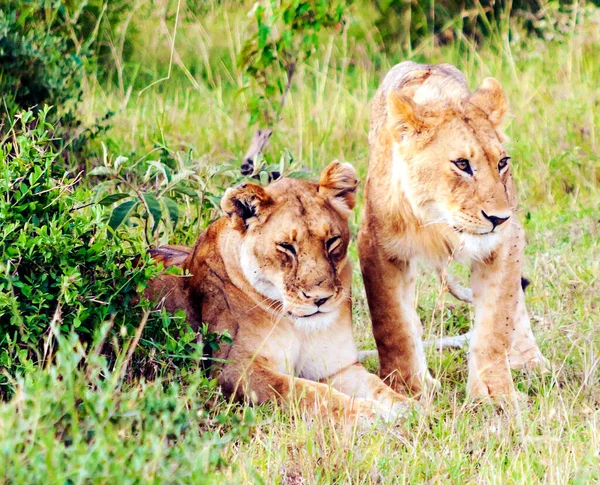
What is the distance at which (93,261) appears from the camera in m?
3.40

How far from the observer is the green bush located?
127 inches

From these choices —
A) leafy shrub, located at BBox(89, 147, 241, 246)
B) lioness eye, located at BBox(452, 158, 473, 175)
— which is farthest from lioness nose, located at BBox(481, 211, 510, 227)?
leafy shrub, located at BBox(89, 147, 241, 246)

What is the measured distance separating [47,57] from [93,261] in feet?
9.39

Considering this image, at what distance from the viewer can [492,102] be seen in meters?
3.80

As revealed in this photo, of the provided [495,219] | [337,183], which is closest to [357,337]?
[337,183]

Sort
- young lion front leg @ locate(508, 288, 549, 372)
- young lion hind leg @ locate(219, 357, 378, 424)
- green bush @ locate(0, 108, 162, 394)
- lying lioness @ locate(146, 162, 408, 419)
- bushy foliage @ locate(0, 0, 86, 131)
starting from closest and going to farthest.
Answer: green bush @ locate(0, 108, 162, 394), young lion hind leg @ locate(219, 357, 378, 424), lying lioness @ locate(146, 162, 408, 419), young lion front leg @ locate(508, 288, 549, 372), bushy foliage @ locate(0, 0, 86, 131)

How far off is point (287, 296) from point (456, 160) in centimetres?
73

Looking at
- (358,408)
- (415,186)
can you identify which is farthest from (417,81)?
(358,408)

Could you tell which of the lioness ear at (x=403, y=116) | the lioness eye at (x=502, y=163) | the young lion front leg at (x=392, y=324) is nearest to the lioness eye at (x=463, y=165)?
the lioness eye at (x=502, y=163)

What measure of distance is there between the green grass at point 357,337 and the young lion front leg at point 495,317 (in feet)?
0.43

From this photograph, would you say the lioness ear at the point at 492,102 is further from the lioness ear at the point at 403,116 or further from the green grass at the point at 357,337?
the green grass at the point at 357,337

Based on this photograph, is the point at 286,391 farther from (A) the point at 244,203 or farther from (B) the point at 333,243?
(A) the point at 244,203

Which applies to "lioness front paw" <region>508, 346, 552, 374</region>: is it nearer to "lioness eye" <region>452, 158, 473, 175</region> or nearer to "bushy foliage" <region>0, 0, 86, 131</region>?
"lioness eye" <region>452, 158, 473, 175</region>

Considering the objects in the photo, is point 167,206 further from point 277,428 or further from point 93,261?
point 277,428
